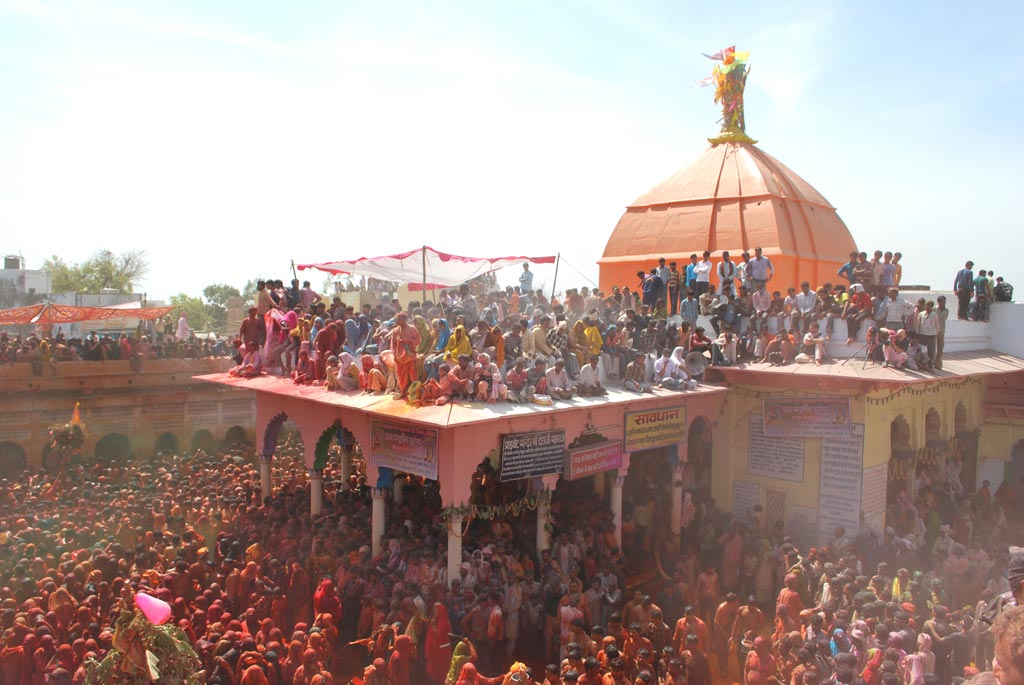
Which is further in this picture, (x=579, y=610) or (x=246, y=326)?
(x=246, y=326)

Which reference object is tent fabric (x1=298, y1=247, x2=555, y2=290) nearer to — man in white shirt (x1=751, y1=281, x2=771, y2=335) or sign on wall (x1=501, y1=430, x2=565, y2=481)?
man in white shirt (x1=751, y1=281, x2=771, y2=335)

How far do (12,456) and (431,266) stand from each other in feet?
42.9

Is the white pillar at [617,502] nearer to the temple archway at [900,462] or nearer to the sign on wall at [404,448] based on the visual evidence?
the sign on wall at [404,448]

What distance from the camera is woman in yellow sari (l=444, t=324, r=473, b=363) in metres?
11.4

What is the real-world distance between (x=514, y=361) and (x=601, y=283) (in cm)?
995

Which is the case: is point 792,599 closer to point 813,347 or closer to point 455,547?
point 455,547

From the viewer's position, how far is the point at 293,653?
8805 millimetres

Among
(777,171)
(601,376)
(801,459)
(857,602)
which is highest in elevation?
(777,171)

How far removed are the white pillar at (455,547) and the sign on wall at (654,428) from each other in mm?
3511

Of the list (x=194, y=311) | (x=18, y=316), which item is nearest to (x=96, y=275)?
(x=194, y=311)

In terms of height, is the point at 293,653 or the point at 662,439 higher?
the point at 662,439

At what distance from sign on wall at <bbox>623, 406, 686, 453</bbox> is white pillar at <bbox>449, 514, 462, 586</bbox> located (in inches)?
138

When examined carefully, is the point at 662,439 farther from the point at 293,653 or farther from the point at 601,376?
the point at 293,653

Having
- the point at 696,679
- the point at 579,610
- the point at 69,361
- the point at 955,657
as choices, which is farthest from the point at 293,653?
the point at 69,361
